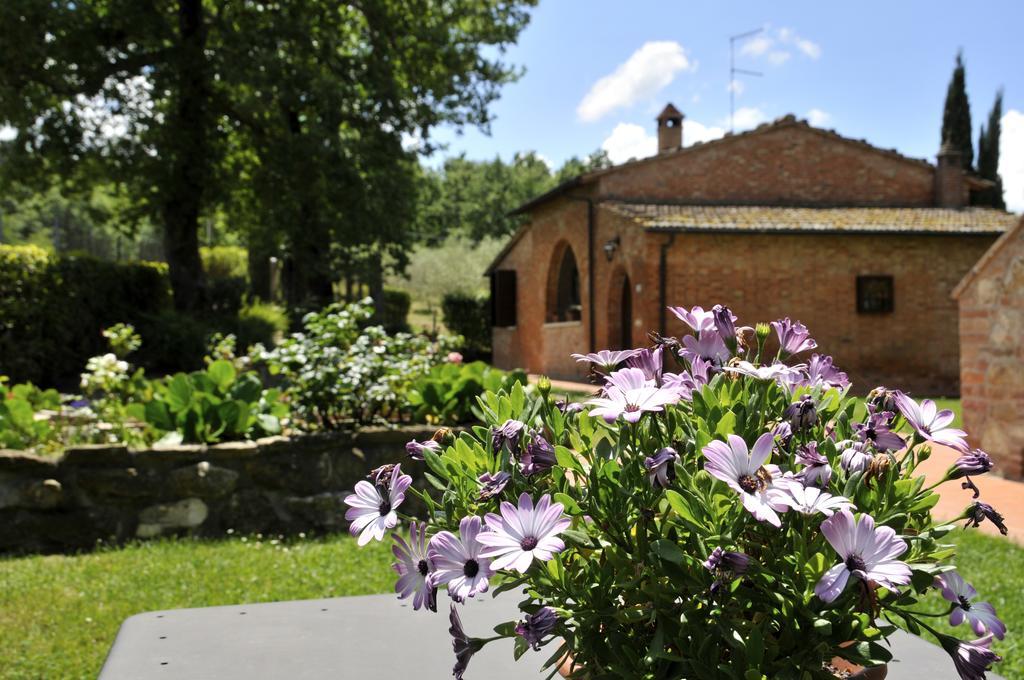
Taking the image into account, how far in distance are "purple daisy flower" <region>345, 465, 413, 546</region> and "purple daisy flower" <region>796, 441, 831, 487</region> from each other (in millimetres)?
437

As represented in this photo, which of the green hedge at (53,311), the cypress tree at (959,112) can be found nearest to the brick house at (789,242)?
the green hedge at (53,311)

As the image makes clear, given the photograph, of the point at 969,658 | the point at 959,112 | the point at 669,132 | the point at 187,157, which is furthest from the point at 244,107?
the point at 959,112

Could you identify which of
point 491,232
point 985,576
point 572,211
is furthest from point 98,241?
point 985,576

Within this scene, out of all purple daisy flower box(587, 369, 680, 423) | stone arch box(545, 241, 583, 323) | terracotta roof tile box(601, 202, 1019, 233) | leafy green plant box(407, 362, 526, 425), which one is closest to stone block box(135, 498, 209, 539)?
leafy green plant box(407, 362, 526, 425)

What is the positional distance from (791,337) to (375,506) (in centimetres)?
59

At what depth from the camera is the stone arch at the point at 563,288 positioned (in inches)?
770

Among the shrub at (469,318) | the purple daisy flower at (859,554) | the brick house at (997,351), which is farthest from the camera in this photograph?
the shrub at (469,318)

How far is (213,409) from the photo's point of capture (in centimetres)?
488

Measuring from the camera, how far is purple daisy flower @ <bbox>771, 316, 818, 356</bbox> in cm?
111

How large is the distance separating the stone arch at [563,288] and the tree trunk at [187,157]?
809 cm

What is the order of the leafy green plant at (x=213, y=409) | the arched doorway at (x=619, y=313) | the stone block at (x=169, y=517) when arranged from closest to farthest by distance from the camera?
the stone block at (x=169, y=517) → the leafy green plant at (x=213, y=409) → the arched doorway at (x=619, y=313)

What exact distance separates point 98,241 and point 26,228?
7673 millimetres

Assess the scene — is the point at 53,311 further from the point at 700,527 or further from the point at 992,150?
the point at 992,150

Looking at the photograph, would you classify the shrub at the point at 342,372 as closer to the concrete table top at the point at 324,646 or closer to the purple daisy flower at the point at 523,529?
the concrete table top at the point at 324,646
